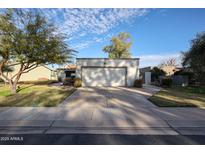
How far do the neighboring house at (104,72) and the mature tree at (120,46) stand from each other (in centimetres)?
2245

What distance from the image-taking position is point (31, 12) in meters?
12.4

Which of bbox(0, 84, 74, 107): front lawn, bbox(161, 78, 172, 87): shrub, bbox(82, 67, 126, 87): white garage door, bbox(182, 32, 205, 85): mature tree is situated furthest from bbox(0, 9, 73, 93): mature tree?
bbox(161, 78, 172, 87): shrub

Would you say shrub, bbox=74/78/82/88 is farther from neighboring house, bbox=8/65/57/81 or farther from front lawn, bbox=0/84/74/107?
neighboring house, bbox=8/65/57/81

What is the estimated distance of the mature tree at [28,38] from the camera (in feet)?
39.1

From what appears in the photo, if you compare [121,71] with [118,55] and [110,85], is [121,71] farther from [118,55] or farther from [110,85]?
[118,55]

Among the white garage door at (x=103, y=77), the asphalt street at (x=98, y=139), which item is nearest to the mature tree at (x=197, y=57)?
the white garage door at (x=103, y=77)

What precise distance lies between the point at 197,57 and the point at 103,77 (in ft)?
32.1

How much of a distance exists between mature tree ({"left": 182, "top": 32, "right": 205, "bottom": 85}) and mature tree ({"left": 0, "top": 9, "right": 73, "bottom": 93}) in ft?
40.8

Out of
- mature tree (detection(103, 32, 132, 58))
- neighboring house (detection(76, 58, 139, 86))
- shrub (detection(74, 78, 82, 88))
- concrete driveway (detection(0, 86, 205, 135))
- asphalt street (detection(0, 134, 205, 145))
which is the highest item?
mature tree (detection(103, 32, 132, 58))

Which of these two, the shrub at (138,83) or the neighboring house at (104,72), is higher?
the neighboring house at (104,72)

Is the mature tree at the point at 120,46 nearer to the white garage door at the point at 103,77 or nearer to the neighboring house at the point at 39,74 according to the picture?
the neighboring house at the point at 39,74

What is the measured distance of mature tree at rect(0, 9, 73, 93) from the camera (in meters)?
11.9
